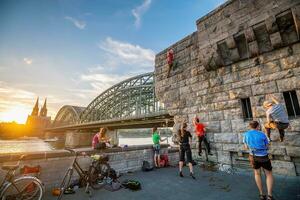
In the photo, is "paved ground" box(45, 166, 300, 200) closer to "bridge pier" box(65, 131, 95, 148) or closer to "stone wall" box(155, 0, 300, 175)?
"stone wall" box(155, 0, 300, 175)

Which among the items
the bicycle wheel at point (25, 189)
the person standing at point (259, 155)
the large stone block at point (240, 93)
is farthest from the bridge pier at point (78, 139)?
the person standing at point (259, 155)

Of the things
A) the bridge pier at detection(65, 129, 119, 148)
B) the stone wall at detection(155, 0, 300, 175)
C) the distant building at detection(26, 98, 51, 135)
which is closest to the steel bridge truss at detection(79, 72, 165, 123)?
the bridge pier at detection(65, 129, 119, 148)

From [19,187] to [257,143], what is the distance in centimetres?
545

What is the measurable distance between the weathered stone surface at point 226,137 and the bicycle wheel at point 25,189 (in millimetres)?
5863

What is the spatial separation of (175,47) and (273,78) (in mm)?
4834

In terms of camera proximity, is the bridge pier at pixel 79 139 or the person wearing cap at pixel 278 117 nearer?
the person wearing cap at pixel 278 117

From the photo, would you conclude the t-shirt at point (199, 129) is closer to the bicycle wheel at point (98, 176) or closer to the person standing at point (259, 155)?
the person standing at point (259, 155)

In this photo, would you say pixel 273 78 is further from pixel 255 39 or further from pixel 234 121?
pixel 234 121

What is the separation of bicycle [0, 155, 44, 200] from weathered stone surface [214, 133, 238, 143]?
586 centimetres

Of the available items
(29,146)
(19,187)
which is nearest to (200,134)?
(19,187)

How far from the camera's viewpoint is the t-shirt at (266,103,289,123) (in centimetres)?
390

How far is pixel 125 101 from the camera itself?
1891 inches

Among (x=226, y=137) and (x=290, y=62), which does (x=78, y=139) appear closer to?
(x=226, y=137)

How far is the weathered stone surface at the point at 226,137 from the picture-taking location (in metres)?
5.77
